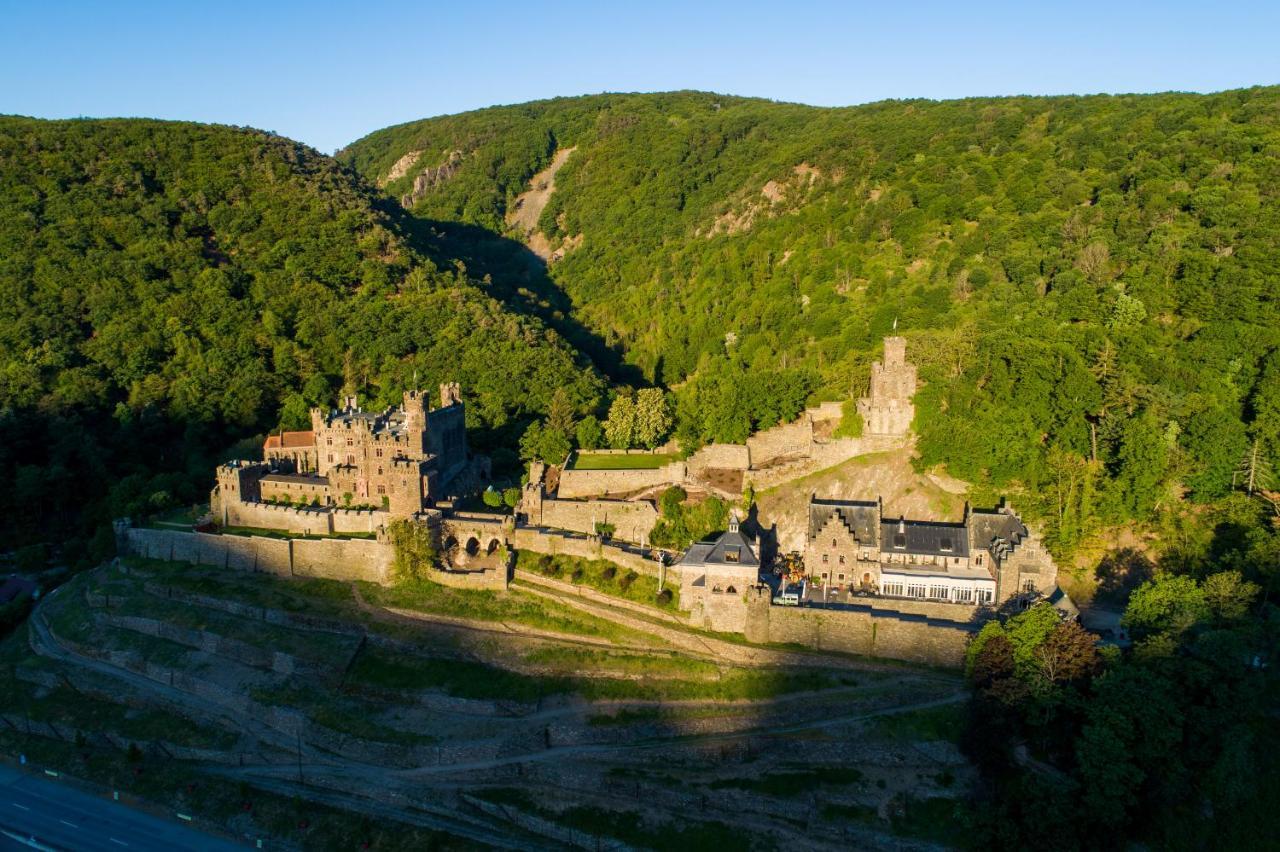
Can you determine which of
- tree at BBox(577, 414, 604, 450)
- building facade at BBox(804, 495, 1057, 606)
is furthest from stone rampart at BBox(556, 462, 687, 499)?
building facade at BBox(804, 495, 1057, 606)

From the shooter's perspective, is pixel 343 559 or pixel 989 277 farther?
pixel 989 277

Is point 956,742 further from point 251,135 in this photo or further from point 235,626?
point 251,135

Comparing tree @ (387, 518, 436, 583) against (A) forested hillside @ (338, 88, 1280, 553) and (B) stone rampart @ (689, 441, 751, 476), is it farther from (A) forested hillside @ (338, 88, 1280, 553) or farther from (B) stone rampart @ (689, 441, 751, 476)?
(A) forested hillside @ (338, 88, 1280, 553)

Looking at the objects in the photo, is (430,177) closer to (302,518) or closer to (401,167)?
(401,167)

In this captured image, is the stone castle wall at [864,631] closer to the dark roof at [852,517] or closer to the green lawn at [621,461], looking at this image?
the dark roof at [852,517]

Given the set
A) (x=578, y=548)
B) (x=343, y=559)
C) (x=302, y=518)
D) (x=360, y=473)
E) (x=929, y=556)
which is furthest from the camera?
(x=360, y=473)

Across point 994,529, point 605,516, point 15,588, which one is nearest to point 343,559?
point 605,516
